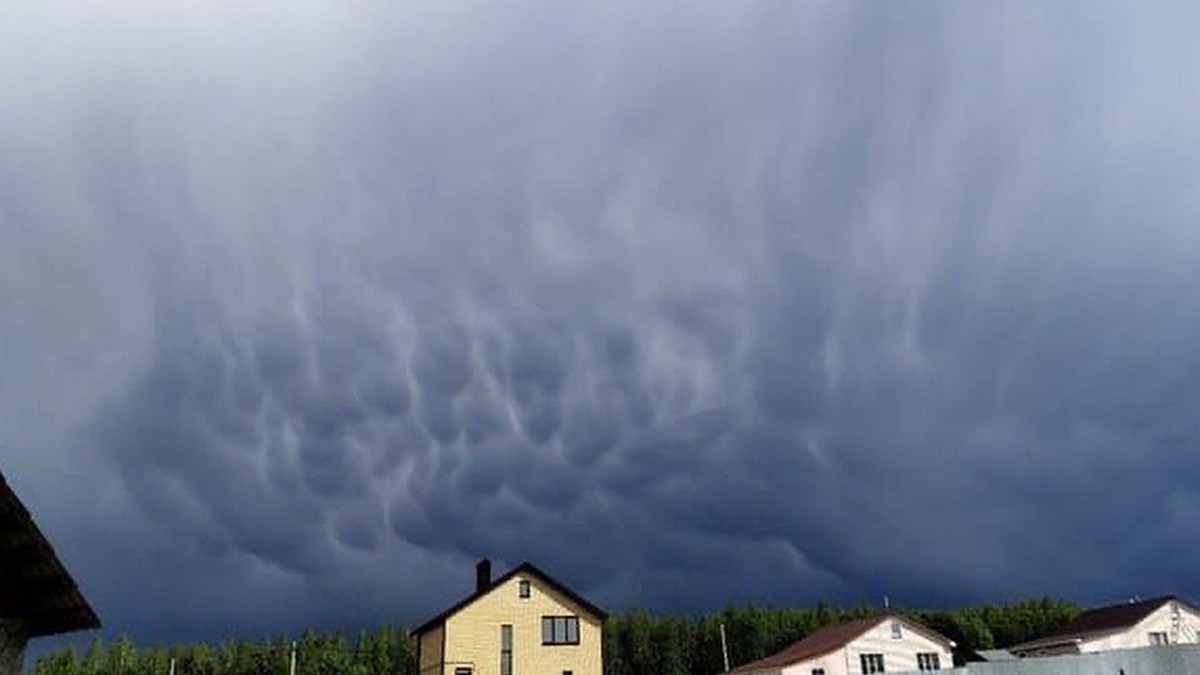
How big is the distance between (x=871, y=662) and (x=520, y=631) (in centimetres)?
2175

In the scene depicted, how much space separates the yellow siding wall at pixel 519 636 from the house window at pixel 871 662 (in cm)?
1639

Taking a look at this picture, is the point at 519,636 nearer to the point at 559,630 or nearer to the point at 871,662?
the point at 559,630

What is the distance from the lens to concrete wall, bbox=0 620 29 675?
15.5 m

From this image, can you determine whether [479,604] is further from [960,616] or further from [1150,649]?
[960,616]

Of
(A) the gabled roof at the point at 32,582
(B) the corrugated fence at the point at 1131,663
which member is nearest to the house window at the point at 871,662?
(B) the corrugated fence at the point at 1131,663

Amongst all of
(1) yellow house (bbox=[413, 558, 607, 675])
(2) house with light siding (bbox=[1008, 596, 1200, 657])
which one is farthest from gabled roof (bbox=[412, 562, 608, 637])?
(2) house with light siding (bbox=[1008, 596, 1200, 657])

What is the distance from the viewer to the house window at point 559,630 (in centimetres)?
5731

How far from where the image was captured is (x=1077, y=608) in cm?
9656

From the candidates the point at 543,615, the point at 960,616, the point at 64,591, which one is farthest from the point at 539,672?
the point at 960,616

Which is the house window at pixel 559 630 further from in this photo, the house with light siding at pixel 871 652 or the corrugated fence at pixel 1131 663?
the corrugated fence at pixel 1131 663

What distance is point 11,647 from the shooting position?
1585 centimetres

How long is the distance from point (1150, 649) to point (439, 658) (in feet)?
132

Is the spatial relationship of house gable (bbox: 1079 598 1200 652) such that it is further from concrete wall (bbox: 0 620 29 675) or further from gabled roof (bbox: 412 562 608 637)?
concrete wall (bbox: 0 620 29 675)

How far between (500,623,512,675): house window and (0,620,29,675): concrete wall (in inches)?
1660
